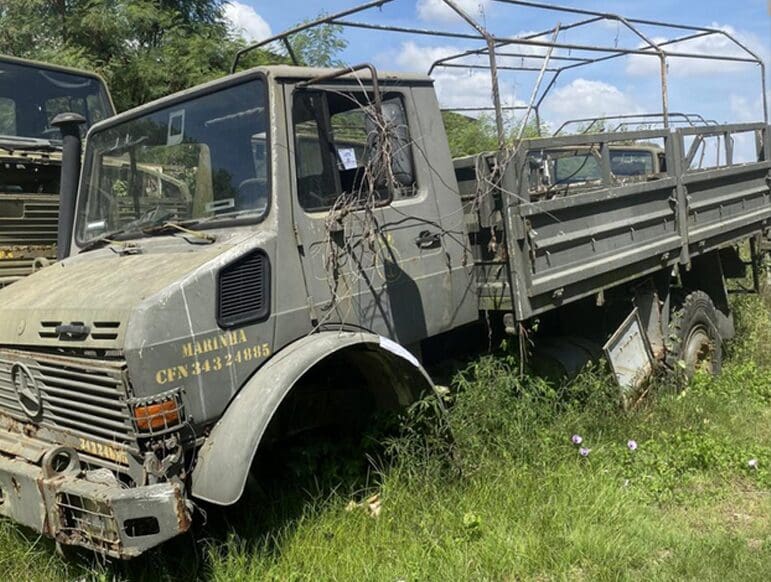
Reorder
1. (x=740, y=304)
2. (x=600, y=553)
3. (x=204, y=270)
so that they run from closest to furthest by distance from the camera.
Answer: (x=204, y=270), (x=600, y=553), (x=740, y=304)

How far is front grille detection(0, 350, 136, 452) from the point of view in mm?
3152

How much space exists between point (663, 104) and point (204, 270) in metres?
4.19

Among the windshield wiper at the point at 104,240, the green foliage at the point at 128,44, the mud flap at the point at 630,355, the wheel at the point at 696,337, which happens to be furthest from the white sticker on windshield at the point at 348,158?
the green foliage at the point at 128,44

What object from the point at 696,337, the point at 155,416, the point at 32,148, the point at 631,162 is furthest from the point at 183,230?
the point at 631,162

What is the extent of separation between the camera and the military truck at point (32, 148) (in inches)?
214

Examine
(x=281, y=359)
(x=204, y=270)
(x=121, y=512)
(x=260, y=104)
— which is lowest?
(x=121, y=512)

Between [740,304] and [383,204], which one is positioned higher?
[383,204]

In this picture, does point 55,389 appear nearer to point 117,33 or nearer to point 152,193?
point 152,193

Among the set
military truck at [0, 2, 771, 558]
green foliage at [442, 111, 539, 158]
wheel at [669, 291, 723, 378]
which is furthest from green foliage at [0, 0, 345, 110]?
military truck at [0, 2, 771, 558]

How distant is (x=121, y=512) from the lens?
9.70 feet

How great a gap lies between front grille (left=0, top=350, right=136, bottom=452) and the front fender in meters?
0.33

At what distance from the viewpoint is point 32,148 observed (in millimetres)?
6031

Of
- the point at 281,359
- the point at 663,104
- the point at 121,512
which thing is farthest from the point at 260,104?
the point at 663,104

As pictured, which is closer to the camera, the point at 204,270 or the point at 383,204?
the point at 204,270
